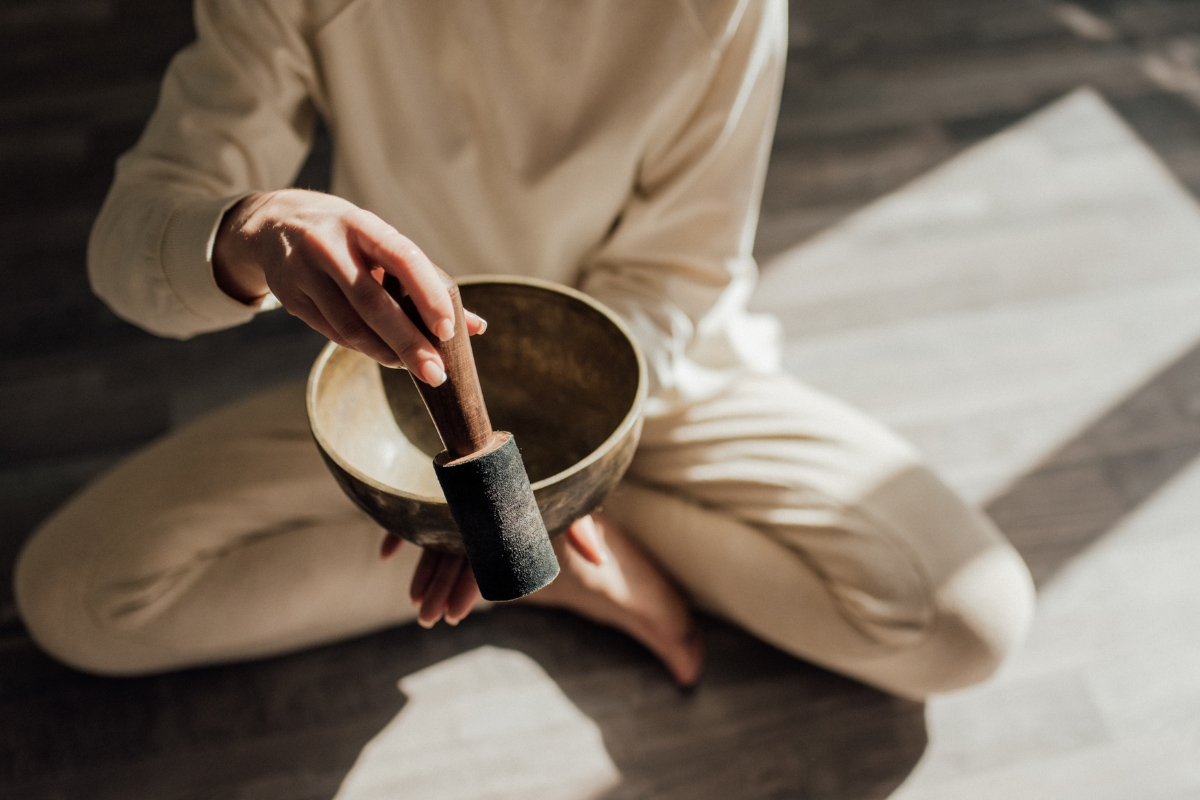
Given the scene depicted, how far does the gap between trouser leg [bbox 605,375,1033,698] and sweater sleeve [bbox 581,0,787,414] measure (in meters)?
0.09

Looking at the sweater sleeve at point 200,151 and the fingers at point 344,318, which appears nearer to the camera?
the fingers at point 344,318

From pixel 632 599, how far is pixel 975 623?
40 centimetres

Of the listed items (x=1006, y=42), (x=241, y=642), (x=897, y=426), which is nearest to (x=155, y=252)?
(x=241, y=642)

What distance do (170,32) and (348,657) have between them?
5.34 ft

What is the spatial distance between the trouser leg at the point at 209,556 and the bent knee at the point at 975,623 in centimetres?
62

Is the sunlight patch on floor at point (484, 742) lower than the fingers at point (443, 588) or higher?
lower

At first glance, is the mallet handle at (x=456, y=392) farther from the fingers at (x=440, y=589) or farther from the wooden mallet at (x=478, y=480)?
the fingers at (x=440, y=589)

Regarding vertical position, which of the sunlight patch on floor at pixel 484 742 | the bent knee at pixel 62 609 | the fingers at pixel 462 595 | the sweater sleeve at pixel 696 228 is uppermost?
the sweater sleeve at pixel 696 228

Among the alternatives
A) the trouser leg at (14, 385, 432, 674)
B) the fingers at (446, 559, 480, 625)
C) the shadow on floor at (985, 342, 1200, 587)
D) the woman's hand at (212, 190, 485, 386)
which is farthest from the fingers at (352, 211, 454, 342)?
the shadow on floor at (985, 342, 1200, 587)

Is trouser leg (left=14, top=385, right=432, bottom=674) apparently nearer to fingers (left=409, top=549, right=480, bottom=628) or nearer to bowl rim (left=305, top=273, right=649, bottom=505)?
fingers (left=409, top=549, right=480, bottom=628)

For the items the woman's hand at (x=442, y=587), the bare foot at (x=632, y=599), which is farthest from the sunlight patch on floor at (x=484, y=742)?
the woman's hand at (x=442, y=587)

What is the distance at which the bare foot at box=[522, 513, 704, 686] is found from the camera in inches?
46.4

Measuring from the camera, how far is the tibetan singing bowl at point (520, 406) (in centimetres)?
72

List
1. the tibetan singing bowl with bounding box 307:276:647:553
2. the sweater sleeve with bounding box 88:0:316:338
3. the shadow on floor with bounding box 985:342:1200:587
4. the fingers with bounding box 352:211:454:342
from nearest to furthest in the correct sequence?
the fingers with bounding box 352:211:454:342 → the tibetan singing bowl with bounding box 307:276:647:553 → the sweater sleeve with bounding box 88:0:316:338 → the shadow on floor with bounding box 985:342:1200:587
